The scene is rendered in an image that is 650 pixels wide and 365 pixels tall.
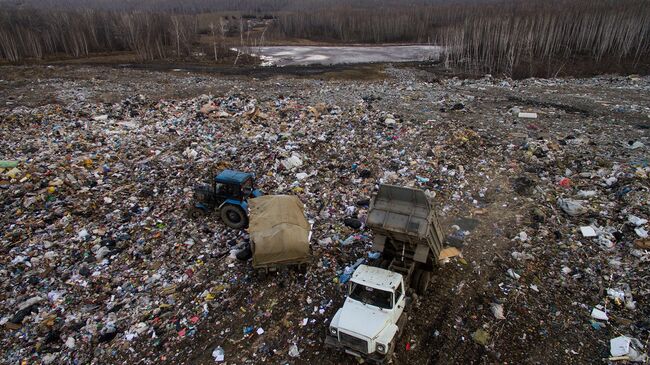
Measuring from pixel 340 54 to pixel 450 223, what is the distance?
103 feet

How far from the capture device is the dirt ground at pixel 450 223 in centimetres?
496

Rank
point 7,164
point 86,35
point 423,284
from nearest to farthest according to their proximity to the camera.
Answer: point 423,284 → point 7,164 → point 86,35

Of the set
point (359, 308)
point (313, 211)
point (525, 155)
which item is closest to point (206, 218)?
point (313, 211)

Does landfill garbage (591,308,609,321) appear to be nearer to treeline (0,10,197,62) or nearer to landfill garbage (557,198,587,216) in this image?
landfill garbage (557,198,587,216)

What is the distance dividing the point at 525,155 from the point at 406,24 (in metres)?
40.0

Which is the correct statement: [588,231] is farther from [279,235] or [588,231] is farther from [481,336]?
[279,235]

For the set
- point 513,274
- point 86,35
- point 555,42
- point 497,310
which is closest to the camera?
point 497,310

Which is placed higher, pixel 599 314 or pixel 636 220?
pixel 636 220

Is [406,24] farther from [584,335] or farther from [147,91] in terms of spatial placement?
[584,335]

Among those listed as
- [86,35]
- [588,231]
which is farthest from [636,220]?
[86,35]

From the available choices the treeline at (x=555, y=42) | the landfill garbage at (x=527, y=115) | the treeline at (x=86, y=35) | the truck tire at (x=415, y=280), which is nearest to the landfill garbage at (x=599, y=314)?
the truck tire at (x=415, y=280)

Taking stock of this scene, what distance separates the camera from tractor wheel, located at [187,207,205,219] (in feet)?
25.3

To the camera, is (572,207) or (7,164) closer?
(572,207)

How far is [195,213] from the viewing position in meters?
7.71
